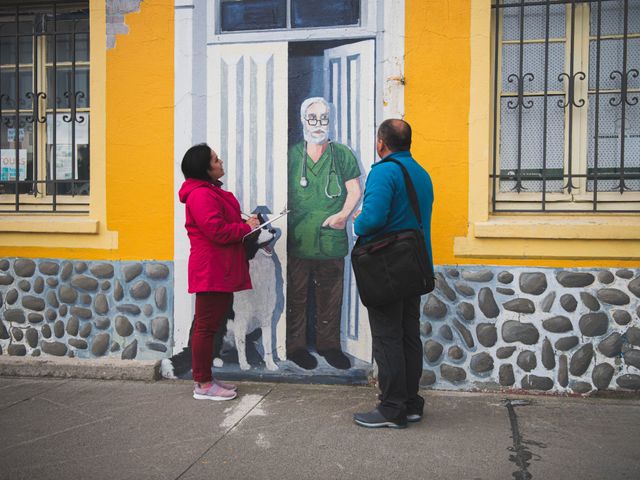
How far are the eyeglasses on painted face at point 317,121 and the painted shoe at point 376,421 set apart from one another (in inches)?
85.0

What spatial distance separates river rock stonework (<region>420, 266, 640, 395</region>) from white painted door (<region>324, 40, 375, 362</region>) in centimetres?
51

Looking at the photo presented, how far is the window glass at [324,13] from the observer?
508 centimetres

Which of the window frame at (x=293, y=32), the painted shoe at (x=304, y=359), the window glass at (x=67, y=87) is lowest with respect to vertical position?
the painted shoe at (x=304, y=359)

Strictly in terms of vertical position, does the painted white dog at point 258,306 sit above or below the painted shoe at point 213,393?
above

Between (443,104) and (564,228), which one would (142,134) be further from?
(564,228)

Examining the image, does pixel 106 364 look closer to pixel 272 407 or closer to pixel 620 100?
pixel 272 407

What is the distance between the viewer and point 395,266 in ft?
13.1

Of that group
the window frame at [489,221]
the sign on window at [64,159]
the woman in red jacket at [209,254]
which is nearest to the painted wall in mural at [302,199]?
the woman in red jacket at [209,254]

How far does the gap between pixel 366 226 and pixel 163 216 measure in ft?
6.84

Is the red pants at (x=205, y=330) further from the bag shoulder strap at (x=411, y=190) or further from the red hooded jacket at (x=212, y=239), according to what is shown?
the bag shoulder strap at (x=411, y=190)

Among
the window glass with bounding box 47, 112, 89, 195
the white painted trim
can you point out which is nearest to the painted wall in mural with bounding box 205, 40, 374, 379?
the white painted trim

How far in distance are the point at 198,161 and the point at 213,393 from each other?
1.64 m

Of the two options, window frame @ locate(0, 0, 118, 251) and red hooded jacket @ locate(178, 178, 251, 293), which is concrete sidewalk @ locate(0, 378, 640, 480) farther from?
window frame @ locate(0, 0, 118, 251)

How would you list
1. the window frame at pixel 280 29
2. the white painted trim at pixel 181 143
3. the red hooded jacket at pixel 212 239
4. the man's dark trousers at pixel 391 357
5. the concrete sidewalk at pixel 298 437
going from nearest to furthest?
1. the concrete sidewalk at pixel 298 437
2. the man's dark trousers at pixel 391 357
3. the red hooded jacket at pixel 212 239
4. the window frame at pixel 280 29
5. the white painted trim at pixel 181 143
